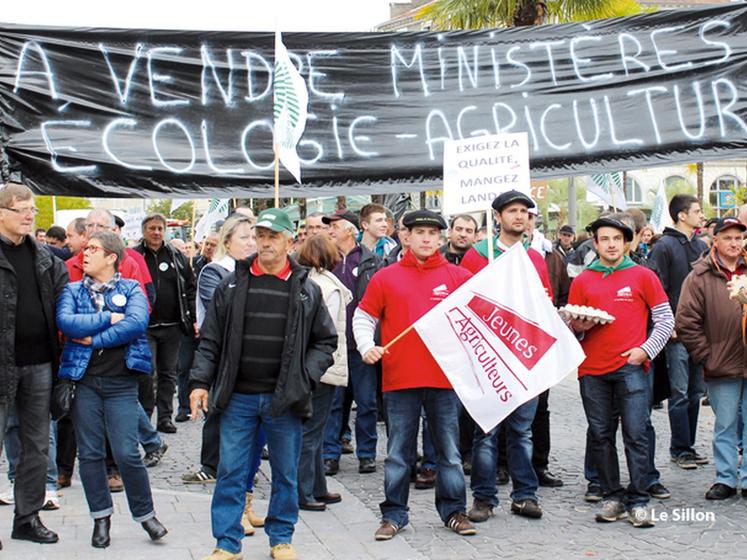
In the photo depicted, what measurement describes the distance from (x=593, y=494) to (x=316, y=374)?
2474 millimetres

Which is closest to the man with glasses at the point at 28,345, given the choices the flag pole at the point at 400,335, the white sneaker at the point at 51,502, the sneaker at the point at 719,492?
the white sneaker at the point at 51,502

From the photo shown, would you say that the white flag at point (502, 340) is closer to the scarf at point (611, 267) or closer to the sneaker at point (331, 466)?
the scarf at point (611, 267)

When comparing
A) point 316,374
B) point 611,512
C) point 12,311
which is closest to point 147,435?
point 12,311

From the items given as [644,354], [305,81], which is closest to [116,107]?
[305,81]

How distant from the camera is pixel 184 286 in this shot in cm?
1030

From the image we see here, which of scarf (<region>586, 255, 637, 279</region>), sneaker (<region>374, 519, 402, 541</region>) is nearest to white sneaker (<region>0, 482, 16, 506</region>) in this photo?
sneaker (<region>374, 519, 402, 541</region>)

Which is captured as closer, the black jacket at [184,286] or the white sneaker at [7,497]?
the white sneaker at [7,497]

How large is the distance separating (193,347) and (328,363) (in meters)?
5.34

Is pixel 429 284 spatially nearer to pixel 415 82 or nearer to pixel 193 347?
pixel 415 82

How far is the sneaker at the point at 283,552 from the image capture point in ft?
18.5

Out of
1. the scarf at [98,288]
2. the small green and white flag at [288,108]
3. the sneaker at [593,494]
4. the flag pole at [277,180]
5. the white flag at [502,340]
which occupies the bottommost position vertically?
the sneaker at [593,494]

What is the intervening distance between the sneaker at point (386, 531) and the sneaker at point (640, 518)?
1.49m

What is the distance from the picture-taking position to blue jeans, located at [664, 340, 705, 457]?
324 inches

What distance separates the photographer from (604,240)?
670 centimetres
